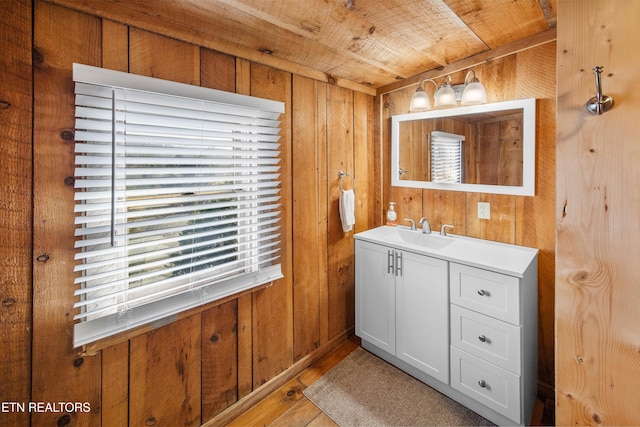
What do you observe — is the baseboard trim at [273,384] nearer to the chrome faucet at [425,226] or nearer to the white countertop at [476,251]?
the white countertop at [476,251]

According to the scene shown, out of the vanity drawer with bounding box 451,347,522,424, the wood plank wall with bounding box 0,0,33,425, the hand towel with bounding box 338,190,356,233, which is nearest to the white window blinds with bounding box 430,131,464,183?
the hand towel with bounding box 338,190,356,233

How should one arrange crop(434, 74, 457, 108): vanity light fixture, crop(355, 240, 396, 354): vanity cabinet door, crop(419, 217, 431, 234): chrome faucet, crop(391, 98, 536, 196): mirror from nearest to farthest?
crop(391, 98, 536, 196): mirror, crop(434, 74, 457, 108): vanity light fixture, crop(355, 240, 396, 354): vanity cabinet door, crop(419, 217, 431, 234): chrome faucet

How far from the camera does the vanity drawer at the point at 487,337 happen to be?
1.52 meters

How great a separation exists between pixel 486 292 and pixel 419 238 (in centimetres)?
73

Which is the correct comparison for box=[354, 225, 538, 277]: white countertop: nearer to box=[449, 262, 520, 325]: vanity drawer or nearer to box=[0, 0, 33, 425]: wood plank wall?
box=[449, 262, 520, 325]: vanity drawer

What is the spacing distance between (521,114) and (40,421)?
2.75m

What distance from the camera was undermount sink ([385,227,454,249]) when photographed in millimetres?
2152

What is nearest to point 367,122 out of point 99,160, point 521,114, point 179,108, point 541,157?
point 521,114

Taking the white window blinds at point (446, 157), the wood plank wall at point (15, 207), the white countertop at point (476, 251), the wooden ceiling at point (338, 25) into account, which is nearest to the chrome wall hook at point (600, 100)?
the wooden ceiling at point (338, 25)

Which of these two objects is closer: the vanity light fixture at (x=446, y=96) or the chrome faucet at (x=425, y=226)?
the vanity light fixture at (x=446, y=96)

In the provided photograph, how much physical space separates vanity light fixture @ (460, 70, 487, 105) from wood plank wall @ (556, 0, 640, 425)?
0.93 meters

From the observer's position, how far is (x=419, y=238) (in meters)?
2.28

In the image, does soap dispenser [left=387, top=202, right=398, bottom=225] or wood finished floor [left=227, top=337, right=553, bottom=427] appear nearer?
wood finished floor [left=227, top=337, right=553, bottom=427]

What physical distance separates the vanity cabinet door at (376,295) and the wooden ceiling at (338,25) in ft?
4.18
